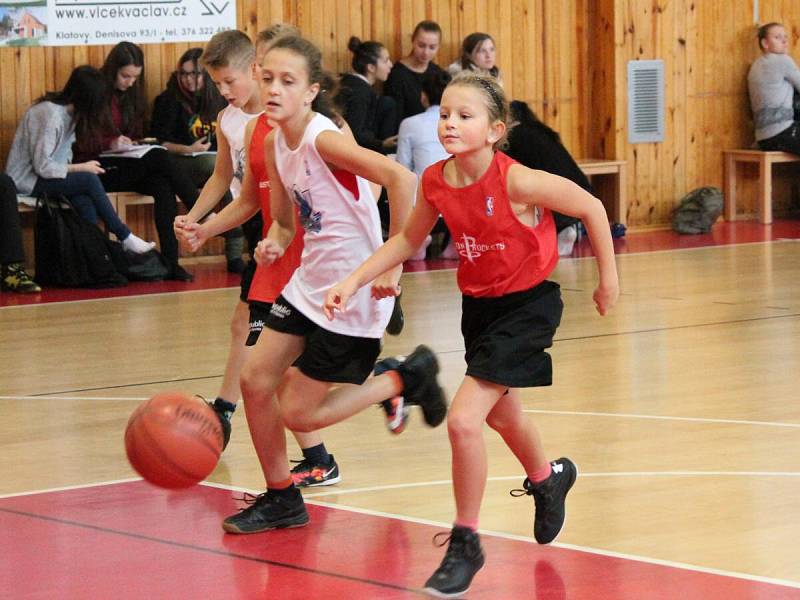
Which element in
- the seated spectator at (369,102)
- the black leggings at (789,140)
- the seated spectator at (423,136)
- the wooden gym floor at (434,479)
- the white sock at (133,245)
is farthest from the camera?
the black leggings at (789,140)

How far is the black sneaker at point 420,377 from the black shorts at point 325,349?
0.20 metres

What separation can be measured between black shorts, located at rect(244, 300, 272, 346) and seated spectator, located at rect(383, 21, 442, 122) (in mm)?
6399

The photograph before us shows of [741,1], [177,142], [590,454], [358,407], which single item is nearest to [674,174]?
[741,1]

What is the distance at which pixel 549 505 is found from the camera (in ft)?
13.3

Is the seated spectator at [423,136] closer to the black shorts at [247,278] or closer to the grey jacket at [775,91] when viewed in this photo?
the grey jacket at [775,91]

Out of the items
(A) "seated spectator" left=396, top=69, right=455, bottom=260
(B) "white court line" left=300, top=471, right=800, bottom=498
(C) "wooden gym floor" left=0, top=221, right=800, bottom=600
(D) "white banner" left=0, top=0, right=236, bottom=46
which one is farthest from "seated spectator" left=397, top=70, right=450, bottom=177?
(B) "white court line" left=300, top=471, right=800, bottom=498

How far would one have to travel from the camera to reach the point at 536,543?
4066 mm

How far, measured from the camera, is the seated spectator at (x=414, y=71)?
1111 centimetres

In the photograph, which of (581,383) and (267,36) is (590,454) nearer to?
(581,383)

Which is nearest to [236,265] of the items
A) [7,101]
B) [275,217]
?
[7,101]

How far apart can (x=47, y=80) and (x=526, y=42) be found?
3.90 m

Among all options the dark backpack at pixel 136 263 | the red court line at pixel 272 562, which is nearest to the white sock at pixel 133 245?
the dark backpack at pixel 136 263

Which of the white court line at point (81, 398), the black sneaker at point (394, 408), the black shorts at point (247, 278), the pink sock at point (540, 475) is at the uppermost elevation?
the black shorts at point (247, 278)

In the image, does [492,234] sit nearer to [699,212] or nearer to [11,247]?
[11,247]
